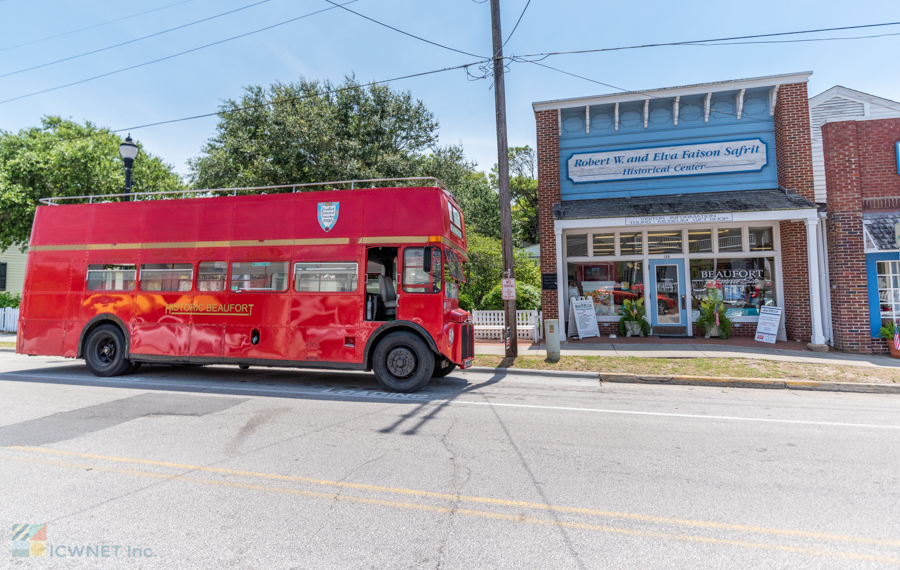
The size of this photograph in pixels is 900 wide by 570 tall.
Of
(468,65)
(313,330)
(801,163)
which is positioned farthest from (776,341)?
(313,330)

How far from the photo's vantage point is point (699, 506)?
3.39 metres

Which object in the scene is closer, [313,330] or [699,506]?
[699,506]

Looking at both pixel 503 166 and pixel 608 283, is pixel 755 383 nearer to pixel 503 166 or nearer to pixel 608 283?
pixel 608 283

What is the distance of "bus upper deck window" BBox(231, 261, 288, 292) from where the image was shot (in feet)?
26.8

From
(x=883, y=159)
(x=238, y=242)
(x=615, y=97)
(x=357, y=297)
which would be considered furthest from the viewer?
(x=615, y=97)

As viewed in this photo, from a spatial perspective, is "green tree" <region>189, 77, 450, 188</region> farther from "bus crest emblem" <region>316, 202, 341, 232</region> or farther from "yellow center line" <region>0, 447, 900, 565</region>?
"yellow center line" <region>0, 447, 900, 565</region>

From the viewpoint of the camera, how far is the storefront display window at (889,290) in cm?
1103

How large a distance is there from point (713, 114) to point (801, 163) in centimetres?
281

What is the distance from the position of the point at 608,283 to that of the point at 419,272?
28.5ft

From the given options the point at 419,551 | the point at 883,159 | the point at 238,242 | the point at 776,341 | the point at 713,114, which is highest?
the point at 713,114

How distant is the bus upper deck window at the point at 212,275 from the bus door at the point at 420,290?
3603 mm

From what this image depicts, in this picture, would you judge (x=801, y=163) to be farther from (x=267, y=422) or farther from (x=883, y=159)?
(x=267, y=422)

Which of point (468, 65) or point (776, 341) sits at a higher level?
point (468, 65)

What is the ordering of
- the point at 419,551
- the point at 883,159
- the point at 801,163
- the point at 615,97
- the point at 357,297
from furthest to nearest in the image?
the point at 615,97 < the point at 801,163 < the point at 883,159 < the point at 357,297 < the point at 419,551
